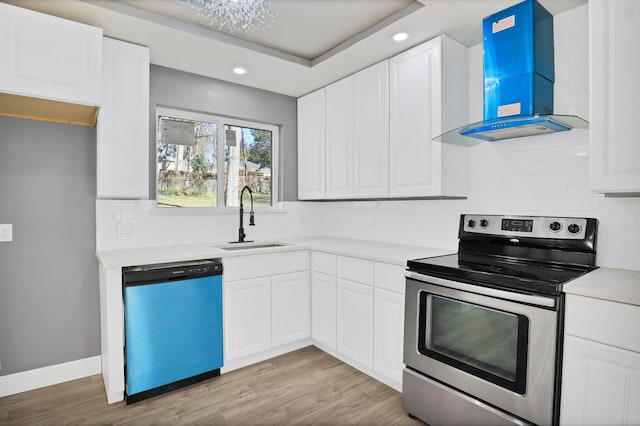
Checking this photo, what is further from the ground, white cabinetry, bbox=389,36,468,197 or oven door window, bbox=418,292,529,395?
white cabinetry, bbox=389,36,468,197

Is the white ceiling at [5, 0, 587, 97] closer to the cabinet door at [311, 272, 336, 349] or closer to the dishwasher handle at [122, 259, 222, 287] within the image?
the dishwasher handle at [122, 259, 222, 287]

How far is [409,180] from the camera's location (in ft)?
8.28

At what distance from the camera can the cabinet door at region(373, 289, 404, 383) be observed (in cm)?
221

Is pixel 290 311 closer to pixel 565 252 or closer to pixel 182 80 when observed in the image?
pixel 565 252

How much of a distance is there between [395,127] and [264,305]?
1.68m

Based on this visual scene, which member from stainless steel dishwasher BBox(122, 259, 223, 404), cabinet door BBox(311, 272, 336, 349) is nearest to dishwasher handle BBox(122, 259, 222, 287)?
stainless steel dishwasher BBox(122, 259, 223, 404)

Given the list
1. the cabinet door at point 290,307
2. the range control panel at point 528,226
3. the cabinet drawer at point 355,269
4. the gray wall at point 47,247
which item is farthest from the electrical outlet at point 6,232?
the range control panel at point 528,226

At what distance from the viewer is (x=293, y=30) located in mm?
2459

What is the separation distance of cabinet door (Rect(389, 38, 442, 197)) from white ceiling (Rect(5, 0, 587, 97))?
130 millimetres

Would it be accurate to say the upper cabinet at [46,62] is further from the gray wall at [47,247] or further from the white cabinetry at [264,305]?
the white cabinetry at [264,305]

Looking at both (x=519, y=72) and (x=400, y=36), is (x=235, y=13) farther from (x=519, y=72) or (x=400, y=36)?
(x=519, y=72)

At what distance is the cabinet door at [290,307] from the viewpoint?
9.08ft

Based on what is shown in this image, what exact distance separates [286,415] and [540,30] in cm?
261

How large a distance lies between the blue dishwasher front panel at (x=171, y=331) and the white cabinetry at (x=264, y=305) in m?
0.12
